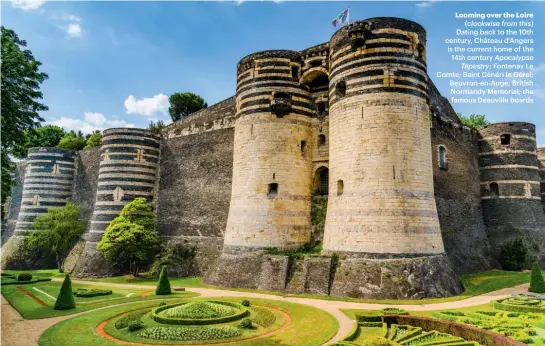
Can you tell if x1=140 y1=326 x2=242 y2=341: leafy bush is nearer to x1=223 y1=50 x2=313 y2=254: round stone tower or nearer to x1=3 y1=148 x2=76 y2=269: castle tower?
x1=223 y1=50 x2=313 y2=254: round stone tower

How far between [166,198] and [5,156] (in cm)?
1875

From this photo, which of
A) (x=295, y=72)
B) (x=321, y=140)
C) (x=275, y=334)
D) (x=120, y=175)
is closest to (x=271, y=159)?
(x=321, y=140)

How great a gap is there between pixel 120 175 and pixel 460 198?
28.5 metres

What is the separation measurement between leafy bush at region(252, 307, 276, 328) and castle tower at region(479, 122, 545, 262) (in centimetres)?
2404

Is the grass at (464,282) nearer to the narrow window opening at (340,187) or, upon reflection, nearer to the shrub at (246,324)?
the narrow window opening at (340,187)

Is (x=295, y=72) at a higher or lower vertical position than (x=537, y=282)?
higher

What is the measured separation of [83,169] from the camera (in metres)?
42.0

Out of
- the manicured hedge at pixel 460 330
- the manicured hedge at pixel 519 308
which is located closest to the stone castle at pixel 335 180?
the manicured hedge at pixel 519 308

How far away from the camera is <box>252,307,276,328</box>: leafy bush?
15.4 metres

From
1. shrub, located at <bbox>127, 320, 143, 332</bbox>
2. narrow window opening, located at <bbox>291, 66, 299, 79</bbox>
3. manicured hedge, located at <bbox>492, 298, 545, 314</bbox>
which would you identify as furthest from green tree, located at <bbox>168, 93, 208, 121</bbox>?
manicured hedge, located at <bbox>492, 298, 545, 314</bbox>

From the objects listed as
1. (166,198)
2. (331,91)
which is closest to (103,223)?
(166,198)

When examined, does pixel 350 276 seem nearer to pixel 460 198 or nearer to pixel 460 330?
pixel 460 330

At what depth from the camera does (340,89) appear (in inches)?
921

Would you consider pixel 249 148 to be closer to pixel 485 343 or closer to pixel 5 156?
pixel 5 156
